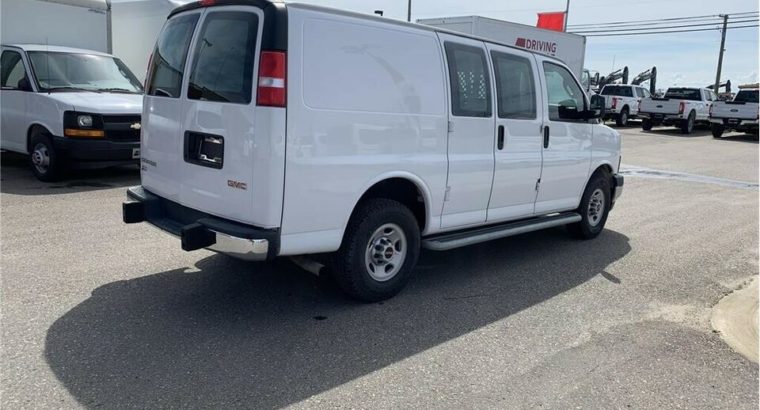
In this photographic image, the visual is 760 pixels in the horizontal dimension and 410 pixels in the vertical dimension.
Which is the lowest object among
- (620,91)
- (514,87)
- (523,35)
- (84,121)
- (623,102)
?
(84,121)

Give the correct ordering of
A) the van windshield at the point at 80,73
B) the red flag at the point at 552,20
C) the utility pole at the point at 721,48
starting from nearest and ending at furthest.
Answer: the van windshield at the point at 80,73 → the red flag at the point at 552,20 → the utility pole at the point at 721,48

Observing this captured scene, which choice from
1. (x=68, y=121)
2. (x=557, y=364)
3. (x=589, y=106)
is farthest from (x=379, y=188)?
(x=68, y=121)

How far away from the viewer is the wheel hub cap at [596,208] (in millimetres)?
6906

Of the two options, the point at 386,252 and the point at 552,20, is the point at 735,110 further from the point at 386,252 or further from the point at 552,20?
the point at 386,252

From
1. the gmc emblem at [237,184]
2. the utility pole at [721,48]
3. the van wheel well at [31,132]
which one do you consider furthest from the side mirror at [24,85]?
the utility pole at [721,48]

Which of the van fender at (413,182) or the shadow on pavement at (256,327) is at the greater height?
the van fender at (413,182)

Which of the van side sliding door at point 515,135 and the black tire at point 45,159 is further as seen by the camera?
the black tire at point 45,159

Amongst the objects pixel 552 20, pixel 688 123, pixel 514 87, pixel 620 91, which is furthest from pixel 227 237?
pixel 620 91

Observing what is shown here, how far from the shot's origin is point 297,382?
3387mm

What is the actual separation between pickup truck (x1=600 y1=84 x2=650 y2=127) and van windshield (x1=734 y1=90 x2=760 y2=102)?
458cm

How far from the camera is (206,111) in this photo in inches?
161

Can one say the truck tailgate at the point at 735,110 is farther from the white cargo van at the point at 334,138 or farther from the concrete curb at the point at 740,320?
the white cargo van at the point at 334,138

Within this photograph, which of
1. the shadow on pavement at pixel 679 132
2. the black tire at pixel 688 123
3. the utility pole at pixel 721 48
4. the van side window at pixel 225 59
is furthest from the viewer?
the utility pole at pixel 721 48

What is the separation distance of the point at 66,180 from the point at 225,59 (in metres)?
6.29
